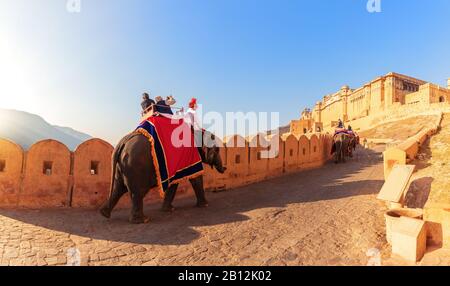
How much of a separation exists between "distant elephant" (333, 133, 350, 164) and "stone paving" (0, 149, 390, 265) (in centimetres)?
769

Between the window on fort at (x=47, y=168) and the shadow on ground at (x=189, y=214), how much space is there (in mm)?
885

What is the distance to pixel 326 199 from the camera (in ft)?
20.0

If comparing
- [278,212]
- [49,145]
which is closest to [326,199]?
[278,212]

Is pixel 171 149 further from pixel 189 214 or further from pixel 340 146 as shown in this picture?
pixel 340 146

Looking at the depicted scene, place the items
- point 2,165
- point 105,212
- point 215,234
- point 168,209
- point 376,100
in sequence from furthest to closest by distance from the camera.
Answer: point 376,100 < point 168,209 < point 2,165 < point 105,212 < point 215,234

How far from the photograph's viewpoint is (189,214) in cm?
529

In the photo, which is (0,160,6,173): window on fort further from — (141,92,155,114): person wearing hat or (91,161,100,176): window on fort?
(141,92,155,114): person wearing hat

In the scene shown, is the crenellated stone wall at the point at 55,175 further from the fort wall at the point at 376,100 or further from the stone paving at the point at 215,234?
the fort wall at the point at 376,100

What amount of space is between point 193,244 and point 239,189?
Answer: 454 cm

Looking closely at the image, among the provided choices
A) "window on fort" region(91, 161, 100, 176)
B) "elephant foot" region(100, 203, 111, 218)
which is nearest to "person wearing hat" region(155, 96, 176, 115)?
"window on fort" region(91, 161, 100, 176)

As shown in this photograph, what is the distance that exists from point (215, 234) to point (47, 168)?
4417 mm

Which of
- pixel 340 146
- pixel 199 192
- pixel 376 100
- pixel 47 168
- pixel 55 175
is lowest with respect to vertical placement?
pixel 199 192

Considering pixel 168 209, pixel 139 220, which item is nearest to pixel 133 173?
pixel 139 220
